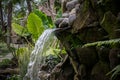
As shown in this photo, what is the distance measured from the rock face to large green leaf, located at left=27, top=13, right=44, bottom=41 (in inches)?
105

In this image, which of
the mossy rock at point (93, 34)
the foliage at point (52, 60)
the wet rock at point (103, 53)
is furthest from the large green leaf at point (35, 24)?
the wet rock at point (103, 53)

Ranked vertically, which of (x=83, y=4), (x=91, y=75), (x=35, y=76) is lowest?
(x=35, y=76)

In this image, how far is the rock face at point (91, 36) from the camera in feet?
13.4

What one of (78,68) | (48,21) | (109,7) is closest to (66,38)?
(78,68)

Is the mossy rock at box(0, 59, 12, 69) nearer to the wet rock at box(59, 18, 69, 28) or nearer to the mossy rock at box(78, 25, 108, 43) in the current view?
the wet rock at box(59, 18, 69, 28)

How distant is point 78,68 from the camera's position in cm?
495

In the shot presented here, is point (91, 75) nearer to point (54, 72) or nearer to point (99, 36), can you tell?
point (99, 36)

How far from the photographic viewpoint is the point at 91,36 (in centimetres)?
454

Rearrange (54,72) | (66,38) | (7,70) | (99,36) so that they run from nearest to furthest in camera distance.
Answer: (99,36)
(66,38)
(54,72)
(7,70)

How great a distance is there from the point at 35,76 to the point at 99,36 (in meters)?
2.52

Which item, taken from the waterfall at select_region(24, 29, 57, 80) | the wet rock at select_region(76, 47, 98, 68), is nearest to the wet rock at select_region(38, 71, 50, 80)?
the waterfall at select_region(24, 29, 57, 80)

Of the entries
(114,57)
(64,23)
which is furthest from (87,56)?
(64,23)

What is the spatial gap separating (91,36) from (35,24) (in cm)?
383

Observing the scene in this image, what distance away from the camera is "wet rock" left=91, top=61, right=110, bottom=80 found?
14.1ft
